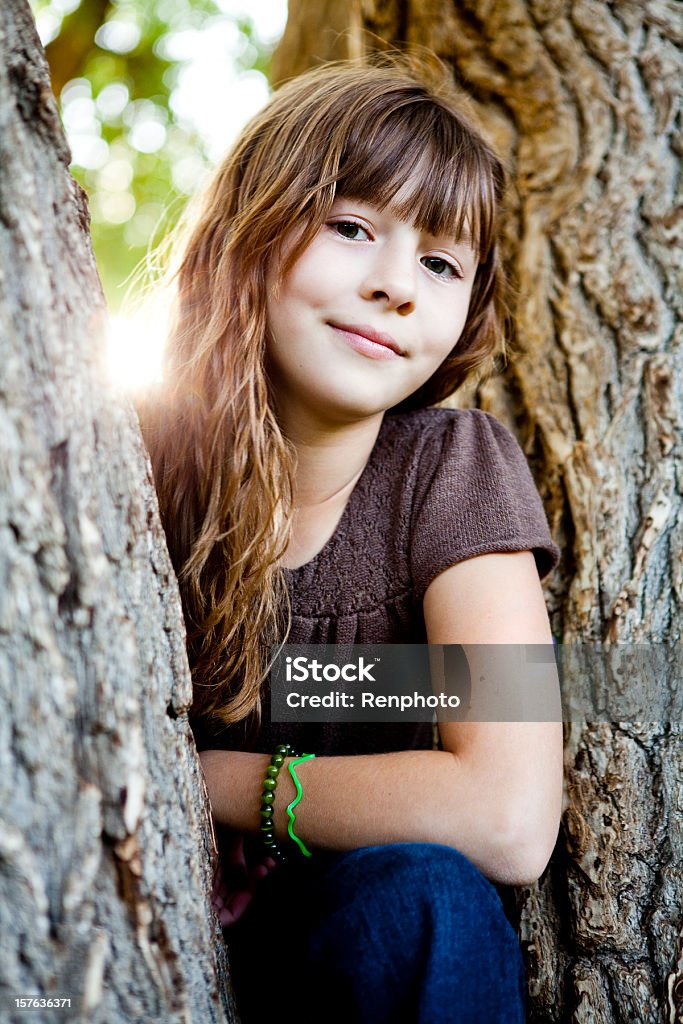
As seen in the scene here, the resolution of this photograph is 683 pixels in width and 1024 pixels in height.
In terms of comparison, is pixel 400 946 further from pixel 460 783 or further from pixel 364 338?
pixel 364 338

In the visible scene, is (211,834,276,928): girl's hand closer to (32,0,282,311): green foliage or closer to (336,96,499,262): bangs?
(336,96,499,262): bangs

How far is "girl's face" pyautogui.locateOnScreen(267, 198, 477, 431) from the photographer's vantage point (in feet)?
4.77

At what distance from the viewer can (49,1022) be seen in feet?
2.74

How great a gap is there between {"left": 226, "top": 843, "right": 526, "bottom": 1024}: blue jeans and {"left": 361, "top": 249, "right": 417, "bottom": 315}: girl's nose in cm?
86

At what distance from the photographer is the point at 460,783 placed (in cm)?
127

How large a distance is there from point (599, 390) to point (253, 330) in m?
0.93

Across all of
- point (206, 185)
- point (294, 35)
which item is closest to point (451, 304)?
point (206, 185)

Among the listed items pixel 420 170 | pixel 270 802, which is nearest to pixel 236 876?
pixel 270 802

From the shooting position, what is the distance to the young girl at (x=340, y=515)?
4.15ft

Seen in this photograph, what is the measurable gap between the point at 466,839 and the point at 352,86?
1306 millimetres

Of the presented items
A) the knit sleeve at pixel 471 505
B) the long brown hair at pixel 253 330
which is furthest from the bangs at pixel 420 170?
the knit sleeve at pixel 471 505

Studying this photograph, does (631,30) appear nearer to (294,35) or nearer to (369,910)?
(294,35)

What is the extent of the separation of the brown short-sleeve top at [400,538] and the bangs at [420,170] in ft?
1.28

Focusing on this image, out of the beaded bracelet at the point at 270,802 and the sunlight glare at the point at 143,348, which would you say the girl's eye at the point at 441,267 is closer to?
the sunlight glare at the point at 143,348
